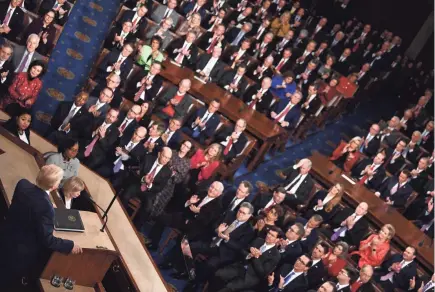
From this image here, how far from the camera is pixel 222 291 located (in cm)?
608

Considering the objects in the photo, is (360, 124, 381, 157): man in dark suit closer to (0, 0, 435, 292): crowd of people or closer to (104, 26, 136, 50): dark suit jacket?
(0, 0, 435, 292): crowd of people

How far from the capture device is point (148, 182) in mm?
6734

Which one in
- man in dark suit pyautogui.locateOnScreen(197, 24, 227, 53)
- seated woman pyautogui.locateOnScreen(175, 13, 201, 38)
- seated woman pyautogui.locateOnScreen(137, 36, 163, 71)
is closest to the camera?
seated woman pyautogui.locateOnScreen(137, 36, 163, 71)

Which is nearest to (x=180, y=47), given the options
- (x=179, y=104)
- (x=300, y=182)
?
(x=179, y=104)

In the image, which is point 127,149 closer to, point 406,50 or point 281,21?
point 281,21

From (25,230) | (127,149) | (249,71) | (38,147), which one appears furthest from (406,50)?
(25,230)

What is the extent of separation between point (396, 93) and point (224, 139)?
9.42 meters

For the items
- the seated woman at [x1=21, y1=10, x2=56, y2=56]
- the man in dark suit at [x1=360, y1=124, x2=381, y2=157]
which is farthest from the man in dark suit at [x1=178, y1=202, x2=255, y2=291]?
the man in dark suit at [x1=360, y1=124, x2=381, y2=157]

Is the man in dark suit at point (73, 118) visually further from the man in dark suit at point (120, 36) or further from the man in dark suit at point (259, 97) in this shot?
the man in dark suit at point (259, 97)

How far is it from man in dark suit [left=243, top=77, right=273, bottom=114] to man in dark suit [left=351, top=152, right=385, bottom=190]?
1923mm

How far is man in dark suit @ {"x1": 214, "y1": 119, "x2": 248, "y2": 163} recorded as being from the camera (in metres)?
8.50

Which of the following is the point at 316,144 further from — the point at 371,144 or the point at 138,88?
the point at 138,88

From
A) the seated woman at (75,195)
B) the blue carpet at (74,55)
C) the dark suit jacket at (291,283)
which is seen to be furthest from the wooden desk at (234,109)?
the seated woman at (75,195)

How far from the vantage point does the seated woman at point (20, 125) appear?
220 inches
